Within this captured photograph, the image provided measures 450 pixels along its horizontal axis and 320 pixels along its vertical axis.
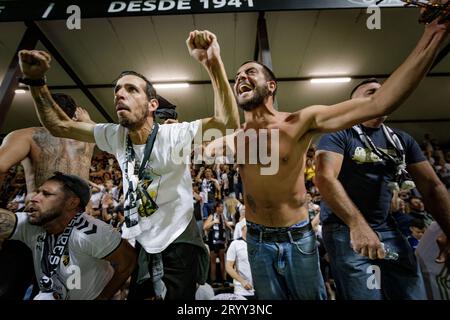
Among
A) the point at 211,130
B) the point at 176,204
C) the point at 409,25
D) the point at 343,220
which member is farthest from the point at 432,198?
the point at 409,25

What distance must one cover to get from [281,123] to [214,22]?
2.86 m

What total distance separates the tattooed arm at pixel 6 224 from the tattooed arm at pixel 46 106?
650mm

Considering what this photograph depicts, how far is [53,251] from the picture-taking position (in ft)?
6.70

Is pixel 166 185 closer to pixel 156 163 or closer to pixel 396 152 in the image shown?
pixel 156 163

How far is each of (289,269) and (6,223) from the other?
1.92m

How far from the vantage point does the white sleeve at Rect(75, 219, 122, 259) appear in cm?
201

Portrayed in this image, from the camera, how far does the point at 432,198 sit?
2160 mm

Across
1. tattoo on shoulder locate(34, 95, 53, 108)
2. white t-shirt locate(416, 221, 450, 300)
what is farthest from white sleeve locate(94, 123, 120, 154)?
white t-shirt locate(416, 221, 450, 300)

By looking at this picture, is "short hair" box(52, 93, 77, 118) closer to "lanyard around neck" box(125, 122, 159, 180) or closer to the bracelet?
the bracelet

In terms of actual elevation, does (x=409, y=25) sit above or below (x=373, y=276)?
above

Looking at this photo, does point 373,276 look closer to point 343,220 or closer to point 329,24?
point 343,220

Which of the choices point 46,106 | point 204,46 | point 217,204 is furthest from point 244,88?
point 217,204

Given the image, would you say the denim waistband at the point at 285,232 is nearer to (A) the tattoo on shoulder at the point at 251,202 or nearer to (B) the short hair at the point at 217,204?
(A) the tattoo on shoulder at the point at 251,202
